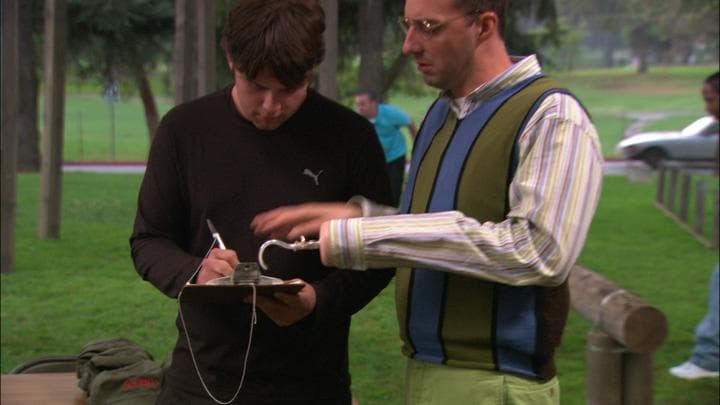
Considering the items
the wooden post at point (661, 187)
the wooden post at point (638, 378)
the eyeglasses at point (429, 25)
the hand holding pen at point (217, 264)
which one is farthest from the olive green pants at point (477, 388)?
the wooden post at point (661, 187)

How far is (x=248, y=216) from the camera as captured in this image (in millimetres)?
2598

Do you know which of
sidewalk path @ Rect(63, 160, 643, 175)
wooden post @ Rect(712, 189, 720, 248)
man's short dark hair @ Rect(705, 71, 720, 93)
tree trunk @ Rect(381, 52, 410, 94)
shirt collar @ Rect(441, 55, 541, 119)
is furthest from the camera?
sidewalk path @ Rect(63, 160, 643, 175)

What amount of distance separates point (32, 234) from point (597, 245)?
680 centimetres

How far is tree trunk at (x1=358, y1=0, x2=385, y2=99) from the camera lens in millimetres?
15898

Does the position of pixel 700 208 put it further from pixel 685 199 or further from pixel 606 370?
pixel 606 370

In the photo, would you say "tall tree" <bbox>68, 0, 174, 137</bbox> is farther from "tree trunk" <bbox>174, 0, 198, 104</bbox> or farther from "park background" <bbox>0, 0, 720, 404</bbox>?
"tree trunk" <bbox>174, 0, 198, 104</bbox>

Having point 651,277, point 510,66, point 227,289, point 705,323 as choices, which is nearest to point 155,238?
point 227,289

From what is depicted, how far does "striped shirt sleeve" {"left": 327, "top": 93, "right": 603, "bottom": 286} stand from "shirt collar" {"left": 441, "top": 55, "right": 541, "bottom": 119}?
204 millimetres

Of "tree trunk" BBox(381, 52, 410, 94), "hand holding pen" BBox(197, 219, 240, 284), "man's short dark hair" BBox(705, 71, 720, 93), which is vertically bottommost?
"hand holding pen" BBox(197, 219, 240, 284)

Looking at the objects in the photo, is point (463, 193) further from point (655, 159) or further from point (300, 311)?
point (655, 159)

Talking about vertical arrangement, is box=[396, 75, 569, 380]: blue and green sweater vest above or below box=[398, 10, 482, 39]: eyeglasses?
below

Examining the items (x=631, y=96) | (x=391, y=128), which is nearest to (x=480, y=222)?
(x=391, y=128)

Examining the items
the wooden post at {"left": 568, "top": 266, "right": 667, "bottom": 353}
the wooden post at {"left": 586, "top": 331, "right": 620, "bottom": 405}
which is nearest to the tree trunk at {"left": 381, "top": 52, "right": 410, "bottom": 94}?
the wooden post at {"left": 568, "top": 266, "right": 667, "bottom": 353}

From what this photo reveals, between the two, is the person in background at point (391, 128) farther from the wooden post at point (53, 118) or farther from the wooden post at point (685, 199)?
the wooden post at point (685, 199)
